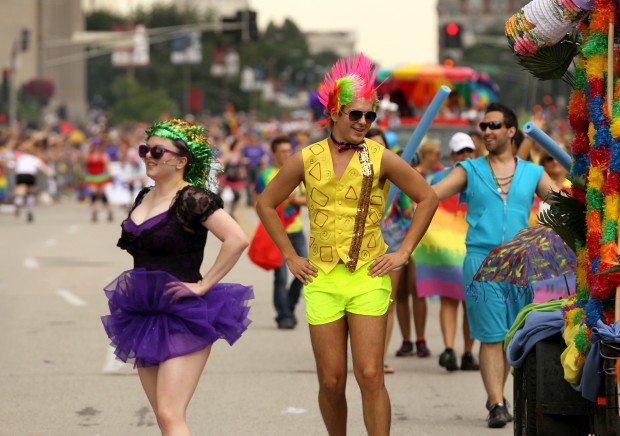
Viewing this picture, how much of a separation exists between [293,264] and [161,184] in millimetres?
846

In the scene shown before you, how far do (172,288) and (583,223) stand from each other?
1886 millimetres

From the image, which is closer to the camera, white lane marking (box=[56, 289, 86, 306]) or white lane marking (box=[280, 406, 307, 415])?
white lane marking (box=[280, 406, 307, 415])

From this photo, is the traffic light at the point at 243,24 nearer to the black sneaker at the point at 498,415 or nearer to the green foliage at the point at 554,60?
the black sneaker at the point at 498,415

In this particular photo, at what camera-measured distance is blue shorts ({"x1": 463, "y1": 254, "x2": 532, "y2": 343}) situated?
9141 millimetres

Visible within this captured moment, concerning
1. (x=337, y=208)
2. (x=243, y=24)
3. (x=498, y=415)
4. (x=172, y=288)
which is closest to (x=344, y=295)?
(x=337, y=208)

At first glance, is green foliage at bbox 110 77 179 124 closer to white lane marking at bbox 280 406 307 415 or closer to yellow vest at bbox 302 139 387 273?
white lane marking at bbox 280 406 307 415

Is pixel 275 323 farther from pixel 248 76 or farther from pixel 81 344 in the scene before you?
pixel 248 76

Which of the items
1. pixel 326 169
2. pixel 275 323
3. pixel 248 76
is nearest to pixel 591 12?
pixel 326 169

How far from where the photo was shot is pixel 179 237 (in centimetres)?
656

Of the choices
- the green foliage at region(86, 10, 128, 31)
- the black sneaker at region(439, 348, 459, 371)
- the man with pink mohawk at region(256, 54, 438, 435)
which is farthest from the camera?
the green foliage at region(86, 10, 128, 31)

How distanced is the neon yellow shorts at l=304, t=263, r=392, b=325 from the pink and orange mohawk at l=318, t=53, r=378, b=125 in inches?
30.4

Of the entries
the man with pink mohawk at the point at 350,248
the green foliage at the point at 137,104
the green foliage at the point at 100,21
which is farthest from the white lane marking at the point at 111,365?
the green foliage at the point at 100,21

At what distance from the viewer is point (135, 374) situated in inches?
452

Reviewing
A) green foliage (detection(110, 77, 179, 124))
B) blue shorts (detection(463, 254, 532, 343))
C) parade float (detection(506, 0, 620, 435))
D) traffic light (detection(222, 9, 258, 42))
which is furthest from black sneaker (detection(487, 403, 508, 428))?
green foliage (detection(110, 77, 179, 124))
